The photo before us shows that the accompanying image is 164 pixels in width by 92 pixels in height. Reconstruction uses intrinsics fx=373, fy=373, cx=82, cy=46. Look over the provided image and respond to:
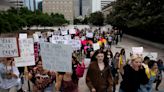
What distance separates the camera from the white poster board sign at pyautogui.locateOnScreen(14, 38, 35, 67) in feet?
28.6

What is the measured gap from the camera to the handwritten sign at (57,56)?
→ 6.18 m

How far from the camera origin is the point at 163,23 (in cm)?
2709

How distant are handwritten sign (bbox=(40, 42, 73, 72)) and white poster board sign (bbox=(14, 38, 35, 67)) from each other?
2099 millimetres

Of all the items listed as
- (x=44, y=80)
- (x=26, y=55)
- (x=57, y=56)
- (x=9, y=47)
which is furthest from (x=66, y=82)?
(x=26, y=55)

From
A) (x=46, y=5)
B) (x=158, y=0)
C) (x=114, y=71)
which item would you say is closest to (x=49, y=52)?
(x=114, y=71)

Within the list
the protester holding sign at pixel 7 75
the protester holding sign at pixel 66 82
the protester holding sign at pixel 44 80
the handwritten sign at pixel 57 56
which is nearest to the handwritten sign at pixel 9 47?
the protester holding sign at pixel 7 75

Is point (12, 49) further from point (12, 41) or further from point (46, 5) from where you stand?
point (46, 5)

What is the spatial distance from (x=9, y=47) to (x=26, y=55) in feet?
2.88

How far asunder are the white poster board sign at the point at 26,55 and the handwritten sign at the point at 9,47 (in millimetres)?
558

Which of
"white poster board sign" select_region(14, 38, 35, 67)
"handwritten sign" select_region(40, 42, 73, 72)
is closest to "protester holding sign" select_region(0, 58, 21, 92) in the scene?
"white poster board sign" select_region(14, 38, 35, 67)

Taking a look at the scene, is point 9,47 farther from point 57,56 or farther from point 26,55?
point 57,56

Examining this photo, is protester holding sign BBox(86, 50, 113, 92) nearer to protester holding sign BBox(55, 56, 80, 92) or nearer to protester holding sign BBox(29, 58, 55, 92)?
protester holding sign BBox(55, 56, 80, 92)

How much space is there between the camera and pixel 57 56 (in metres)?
6.34

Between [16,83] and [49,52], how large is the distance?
5.47 ft
